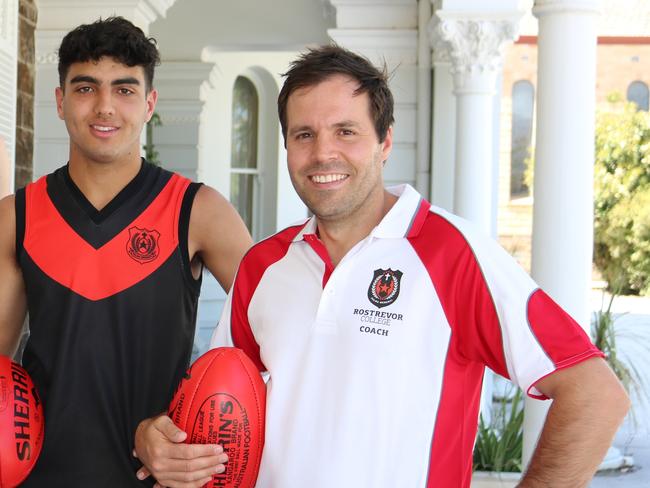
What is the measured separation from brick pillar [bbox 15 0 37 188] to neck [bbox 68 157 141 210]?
10.6ft

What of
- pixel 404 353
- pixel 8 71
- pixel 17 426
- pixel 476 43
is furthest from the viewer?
pixel 476 43

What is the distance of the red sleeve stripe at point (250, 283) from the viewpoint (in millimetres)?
2104

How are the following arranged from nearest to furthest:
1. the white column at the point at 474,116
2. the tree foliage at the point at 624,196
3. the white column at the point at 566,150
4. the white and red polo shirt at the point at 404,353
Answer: the white and red polo shirt at the point at 404,353 → the white column at the point at 566,150 → the white column at the point at 474,116 → the tree foliage at the point at 624,196

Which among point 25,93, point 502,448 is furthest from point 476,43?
point 25,93

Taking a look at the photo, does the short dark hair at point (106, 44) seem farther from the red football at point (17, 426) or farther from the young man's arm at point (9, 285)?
the red football at point (17, 426)

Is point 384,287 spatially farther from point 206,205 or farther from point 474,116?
point 474,116

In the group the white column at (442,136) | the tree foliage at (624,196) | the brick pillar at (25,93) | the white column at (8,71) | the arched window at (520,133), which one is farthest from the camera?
the arched window at (520,133)

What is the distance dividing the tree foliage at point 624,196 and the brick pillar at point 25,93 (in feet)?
88.0

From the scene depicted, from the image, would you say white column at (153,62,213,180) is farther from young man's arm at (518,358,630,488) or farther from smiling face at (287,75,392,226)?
young man's arm at (518,358,630,488)

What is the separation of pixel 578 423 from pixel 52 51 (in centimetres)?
528

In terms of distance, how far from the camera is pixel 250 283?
211 cm

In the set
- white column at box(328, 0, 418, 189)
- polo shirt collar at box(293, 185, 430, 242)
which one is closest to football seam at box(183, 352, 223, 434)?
polo shirt collar at box(293, 185, 430, 242)

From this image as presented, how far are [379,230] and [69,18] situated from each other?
4.99 m

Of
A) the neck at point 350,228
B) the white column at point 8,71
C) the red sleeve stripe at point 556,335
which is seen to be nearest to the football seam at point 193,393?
the neck at point 350,228
